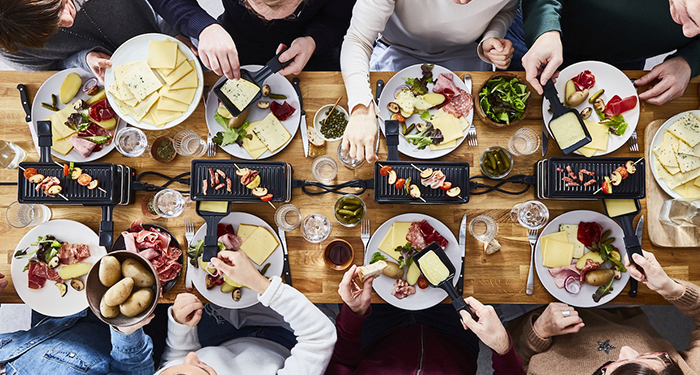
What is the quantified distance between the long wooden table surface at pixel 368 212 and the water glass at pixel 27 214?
39 mm

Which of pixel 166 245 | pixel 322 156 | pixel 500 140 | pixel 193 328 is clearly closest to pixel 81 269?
pixel 166 245

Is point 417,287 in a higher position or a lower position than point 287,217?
lower

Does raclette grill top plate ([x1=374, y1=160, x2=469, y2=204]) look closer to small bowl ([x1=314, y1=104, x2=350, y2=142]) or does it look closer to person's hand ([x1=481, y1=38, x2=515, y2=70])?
small bowl ([x1=314, y1=104, x2=350, y2=142])

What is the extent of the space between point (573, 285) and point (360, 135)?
1051mm

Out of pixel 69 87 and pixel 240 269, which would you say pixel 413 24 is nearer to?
pixel 240 269

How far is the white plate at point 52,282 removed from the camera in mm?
1784

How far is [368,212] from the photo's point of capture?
183 centimetres

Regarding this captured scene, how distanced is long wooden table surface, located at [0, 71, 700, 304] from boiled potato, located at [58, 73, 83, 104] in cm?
12

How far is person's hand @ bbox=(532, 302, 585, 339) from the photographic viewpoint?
1.78 meters

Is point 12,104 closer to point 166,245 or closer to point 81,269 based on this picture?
point 81,269

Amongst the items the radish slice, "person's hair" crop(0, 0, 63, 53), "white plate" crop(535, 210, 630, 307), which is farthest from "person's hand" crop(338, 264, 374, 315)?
"person's hair" crop(0, 0, 63, 53)

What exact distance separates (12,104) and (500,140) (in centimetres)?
204

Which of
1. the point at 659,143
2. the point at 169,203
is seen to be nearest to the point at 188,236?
the point at 169,203

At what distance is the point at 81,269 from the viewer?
1.79 metres
